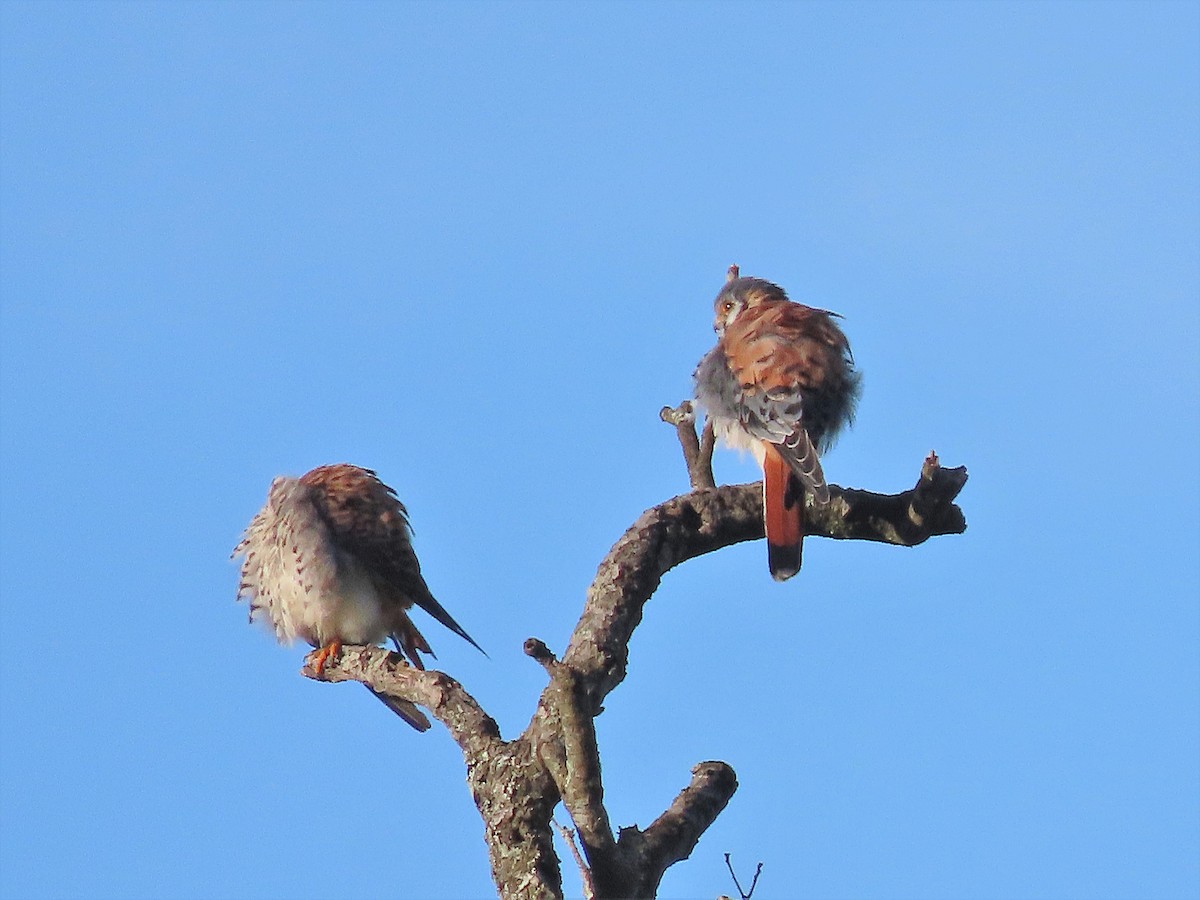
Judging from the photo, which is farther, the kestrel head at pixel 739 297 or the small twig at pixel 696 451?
the kestrel head at pixel 739 297

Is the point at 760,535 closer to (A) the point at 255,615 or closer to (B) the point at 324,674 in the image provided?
(B) the point at 324,674

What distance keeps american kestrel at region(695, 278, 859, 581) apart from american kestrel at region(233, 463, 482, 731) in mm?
1003

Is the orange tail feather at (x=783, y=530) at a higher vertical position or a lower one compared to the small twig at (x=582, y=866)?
higher

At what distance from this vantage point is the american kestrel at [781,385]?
155 inches

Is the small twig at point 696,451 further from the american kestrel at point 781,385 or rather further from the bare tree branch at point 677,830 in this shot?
the bare tree branch at point 677,830

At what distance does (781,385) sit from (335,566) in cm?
136

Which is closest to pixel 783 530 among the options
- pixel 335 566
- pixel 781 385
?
pixel 781 385

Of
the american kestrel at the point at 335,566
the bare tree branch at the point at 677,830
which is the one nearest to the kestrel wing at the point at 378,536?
the american kestrel at the point at 335,566

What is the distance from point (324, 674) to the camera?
379cm

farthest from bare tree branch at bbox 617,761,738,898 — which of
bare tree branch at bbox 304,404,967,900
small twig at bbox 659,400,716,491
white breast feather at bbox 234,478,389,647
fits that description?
white breast feather at bbox 234,478,389,647

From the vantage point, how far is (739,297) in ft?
16.5

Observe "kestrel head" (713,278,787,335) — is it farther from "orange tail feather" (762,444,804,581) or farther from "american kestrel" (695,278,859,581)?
"orange tail feather" (762,444,804,581)

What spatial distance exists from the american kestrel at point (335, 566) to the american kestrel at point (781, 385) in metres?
1.00

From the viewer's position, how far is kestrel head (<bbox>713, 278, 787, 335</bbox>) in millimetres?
5012
